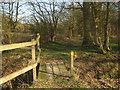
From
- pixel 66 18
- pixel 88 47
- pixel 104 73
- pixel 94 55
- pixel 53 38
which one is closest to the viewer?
pixel 104 73

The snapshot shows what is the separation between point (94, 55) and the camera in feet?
30.0

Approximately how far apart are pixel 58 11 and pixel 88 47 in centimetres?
967

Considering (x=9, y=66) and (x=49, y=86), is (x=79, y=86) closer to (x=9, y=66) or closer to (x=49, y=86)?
(x=49, y=86)

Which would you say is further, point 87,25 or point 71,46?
point 71,46

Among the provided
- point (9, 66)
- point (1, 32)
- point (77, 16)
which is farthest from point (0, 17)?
point (77, 16)

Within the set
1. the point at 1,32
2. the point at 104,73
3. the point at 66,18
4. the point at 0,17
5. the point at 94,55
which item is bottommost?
the point at 104,73

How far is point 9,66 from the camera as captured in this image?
7344mm

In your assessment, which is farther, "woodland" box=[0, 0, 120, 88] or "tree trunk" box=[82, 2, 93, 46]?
"tree trunk" box=[82, 2, 93, 46]

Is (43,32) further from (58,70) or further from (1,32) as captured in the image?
(58,70)

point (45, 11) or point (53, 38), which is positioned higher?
point (45, 11)

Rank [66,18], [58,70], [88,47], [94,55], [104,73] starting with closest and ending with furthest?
[58,70] → [104,73] → [94,55] → [88,47] → [66,18]

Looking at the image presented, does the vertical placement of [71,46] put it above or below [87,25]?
below

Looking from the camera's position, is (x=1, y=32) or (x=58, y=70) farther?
(x=1, y=32)

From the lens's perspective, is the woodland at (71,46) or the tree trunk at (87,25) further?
the tree trunk at (87,25)
